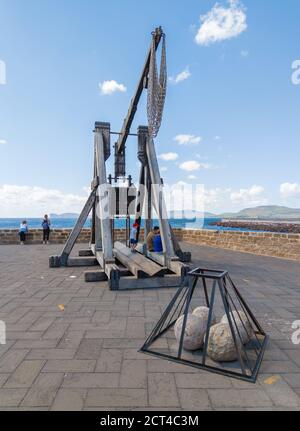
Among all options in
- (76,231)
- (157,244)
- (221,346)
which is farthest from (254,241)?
(221,346)

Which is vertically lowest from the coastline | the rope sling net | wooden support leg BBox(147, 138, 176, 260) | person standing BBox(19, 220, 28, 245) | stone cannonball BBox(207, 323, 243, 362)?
the coastline

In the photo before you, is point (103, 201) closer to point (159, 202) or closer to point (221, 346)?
point (159, 202)

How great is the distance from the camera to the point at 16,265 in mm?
8672

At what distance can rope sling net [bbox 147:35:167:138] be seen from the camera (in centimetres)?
564

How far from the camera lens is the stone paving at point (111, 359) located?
2.34m

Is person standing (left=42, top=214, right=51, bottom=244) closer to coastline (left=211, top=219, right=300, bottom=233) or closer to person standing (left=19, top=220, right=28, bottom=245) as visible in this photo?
person standing (left=19, top=220, right=28, bottom=245)

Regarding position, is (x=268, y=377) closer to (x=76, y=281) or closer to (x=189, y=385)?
(x=189, y=385)

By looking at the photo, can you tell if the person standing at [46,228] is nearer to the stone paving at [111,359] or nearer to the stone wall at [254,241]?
the stone wall at [254,241]

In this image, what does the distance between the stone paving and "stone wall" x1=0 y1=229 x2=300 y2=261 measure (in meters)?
4.69

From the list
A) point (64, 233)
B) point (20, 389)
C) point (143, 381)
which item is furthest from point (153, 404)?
point (64, 233)

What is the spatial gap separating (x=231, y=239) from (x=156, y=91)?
852 centimetres

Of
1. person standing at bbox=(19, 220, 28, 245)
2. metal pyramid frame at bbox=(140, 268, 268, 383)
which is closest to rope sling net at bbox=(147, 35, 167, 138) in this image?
metal pyramid frame at bbox=(140, 268, 268, 383)

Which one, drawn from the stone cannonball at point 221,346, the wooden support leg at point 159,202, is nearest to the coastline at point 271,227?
the wooden support leg at point 159,202

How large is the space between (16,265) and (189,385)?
7443mm
